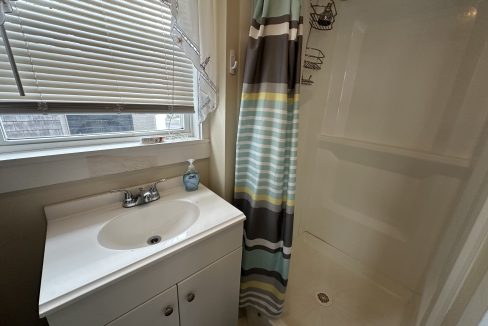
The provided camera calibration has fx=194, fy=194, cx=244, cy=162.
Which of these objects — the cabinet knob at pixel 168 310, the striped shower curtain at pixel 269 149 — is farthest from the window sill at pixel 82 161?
the cabinet knob at pixel 168 310

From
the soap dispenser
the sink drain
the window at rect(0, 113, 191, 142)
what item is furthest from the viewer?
the soap dispenser

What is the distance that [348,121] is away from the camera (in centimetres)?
145

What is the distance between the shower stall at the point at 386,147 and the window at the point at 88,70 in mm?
907

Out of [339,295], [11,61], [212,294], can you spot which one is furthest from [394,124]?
[11,61]

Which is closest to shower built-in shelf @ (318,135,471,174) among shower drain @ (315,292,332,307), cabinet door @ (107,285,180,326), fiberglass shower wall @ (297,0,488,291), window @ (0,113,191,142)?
fiberglass shower wall @ (297,0,488,291)

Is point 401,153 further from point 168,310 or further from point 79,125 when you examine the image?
point 79,125

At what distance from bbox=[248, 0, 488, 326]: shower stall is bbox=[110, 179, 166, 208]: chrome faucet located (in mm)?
959

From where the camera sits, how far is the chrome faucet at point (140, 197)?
0.87 m

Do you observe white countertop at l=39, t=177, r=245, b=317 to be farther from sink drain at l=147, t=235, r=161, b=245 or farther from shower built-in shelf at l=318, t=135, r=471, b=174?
shower built-in shelf at l=318, t=135, r=471, b=174

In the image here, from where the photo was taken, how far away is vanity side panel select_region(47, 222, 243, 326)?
502 mm

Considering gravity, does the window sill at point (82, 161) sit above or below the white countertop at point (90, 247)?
above

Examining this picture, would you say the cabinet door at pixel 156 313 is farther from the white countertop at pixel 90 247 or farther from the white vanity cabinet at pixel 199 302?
the white countertop at pixel 90 247

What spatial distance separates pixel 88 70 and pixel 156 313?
3.06 ft

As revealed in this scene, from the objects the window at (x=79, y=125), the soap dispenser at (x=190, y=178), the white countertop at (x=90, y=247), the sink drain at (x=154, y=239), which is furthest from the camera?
the soap dispenser at (x=190, y=178)
